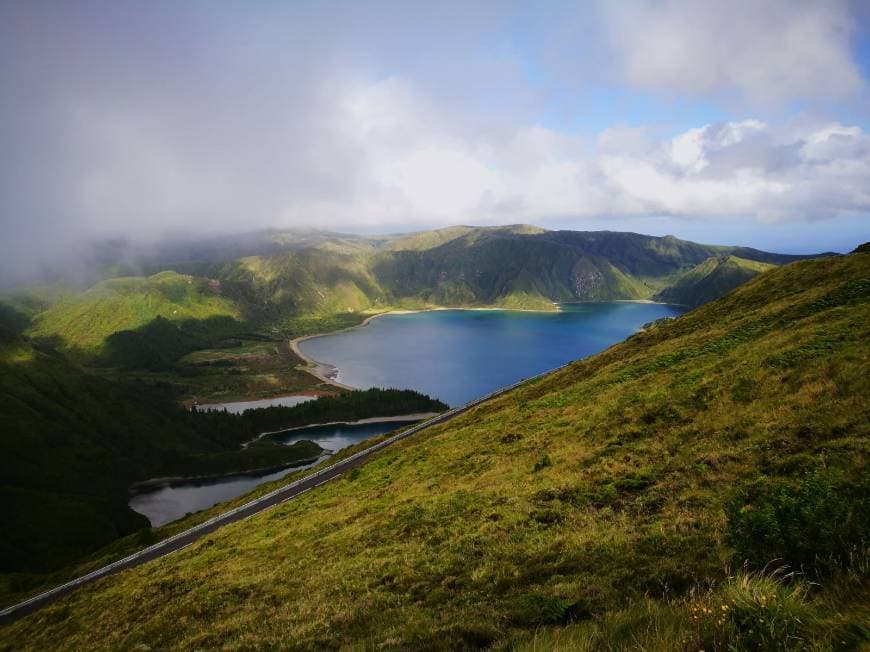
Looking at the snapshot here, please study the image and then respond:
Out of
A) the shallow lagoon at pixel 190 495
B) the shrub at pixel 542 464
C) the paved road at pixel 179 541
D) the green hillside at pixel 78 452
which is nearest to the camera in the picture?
the shrub at pixel 542 464

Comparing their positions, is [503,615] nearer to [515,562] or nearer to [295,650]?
[515,562]

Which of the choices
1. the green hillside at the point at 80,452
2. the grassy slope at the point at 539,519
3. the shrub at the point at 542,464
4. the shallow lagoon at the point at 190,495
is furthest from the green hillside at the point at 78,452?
the shrub at the point at 542,464

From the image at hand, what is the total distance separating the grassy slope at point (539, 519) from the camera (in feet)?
38.1

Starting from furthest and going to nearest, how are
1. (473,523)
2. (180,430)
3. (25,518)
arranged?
(180,430) → (25,518) → (473,523)

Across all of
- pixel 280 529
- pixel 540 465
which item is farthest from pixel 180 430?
pixel 540 465

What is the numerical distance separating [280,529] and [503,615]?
82.6 feet

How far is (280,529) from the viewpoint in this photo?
101ft

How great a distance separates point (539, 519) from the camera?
56.9 feet

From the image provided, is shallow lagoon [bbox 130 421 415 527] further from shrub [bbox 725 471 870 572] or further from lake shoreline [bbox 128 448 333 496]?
shrub [bbox 725 471 870 572]

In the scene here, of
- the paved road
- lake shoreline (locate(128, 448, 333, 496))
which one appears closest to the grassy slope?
the paved road

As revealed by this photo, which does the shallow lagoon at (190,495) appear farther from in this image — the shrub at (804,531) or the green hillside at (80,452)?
the shrub at (804,531)

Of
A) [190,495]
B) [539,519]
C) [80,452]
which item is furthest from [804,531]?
[80,452]

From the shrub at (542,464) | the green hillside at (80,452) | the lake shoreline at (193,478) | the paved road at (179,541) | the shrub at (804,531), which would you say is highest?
the shrub at (804,531)

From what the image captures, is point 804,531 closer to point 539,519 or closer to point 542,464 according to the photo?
point 539,519
